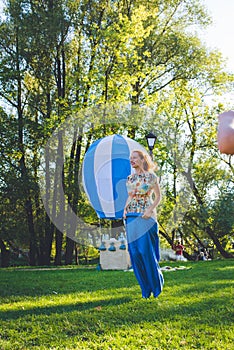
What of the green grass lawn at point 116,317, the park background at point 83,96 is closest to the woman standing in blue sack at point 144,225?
the green grass lawn at point 116,317

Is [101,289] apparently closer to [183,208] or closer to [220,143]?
[220,143]

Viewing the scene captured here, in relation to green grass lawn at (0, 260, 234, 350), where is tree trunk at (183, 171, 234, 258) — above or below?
above

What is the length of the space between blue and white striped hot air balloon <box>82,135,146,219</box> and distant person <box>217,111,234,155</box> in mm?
9376

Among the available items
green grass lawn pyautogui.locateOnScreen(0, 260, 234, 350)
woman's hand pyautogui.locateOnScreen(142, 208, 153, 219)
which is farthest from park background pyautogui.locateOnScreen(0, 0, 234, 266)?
woman's hand pyautogui.locateOnScreen(142, 208, 153, 219)

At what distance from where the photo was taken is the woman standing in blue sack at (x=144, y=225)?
6.45m

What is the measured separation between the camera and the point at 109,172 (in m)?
12.4

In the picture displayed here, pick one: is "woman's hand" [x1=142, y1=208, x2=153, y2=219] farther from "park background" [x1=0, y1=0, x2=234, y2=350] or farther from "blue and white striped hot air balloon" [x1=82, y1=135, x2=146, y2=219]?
"blue and white striped hot air balloon" [x1=82, y1=135, x2=146, y2=219]

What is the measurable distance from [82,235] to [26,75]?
10.2 m

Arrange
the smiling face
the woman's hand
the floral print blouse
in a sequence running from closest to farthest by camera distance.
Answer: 1. the woman's hand
2. the floral print blouse
3. the smiling face

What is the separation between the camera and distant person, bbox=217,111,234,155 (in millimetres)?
2564

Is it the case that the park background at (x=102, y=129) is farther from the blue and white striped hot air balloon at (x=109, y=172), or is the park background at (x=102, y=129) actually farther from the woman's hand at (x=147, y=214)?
the blue and white striped hot air balloon at (x=109, y=172)

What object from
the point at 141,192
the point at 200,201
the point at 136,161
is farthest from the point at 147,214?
the point at 200,201

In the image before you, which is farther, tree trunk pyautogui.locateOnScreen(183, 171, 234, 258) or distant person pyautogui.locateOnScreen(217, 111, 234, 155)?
tree trunk pyautogui.locateOnScreen(183, 171, 234, 258)

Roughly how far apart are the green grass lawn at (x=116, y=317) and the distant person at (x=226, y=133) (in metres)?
2.24
